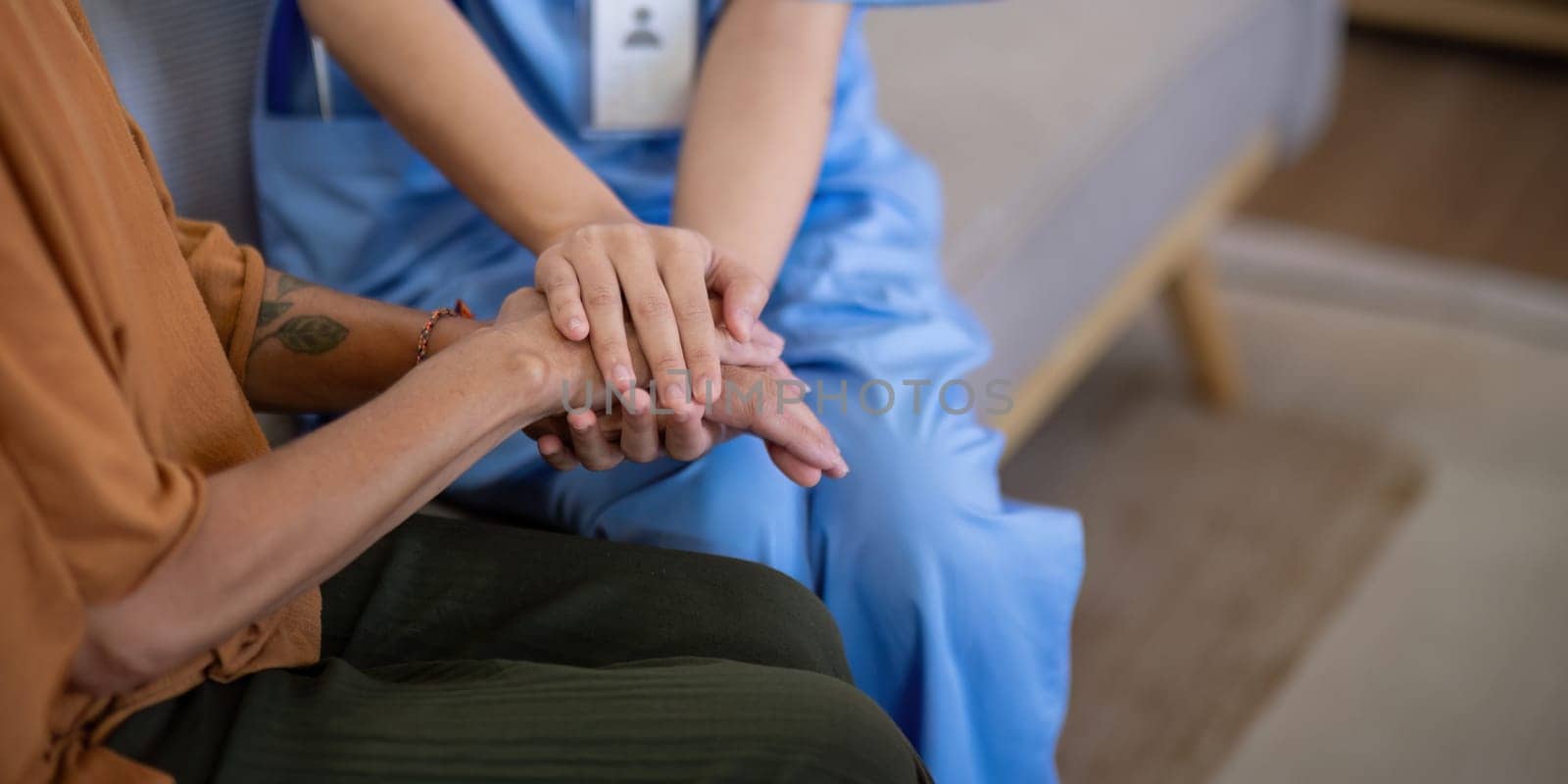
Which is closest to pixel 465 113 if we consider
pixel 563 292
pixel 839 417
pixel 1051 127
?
pixel 563 292

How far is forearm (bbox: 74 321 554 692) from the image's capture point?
0.62 meters

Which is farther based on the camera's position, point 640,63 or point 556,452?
point 640,63

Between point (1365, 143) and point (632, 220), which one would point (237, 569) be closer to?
point (632, 220)

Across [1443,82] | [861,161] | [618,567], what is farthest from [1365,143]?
[618,567]

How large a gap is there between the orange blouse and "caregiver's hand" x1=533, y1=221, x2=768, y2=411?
0.69ft

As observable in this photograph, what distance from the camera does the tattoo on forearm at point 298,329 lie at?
2.87 ft

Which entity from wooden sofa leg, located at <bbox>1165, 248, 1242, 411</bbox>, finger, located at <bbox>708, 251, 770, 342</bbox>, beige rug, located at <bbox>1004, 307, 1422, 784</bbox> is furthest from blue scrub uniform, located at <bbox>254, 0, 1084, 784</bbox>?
wooden sofa leg, located at <bbox>1165, 248, 1242, 411</bbox>

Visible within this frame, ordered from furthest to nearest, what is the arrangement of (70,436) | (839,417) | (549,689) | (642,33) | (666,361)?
(642,33) < (839,417) < (666,361) < (549,689) < (70,436)

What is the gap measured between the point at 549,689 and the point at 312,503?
14 centimetres

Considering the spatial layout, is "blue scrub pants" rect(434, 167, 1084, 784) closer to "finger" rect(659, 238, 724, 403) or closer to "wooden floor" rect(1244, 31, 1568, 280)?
"finger" rect(659, 238, 724, 403)

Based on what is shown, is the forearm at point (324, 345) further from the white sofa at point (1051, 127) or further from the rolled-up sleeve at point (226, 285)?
the white sofa at point (1051, 127)

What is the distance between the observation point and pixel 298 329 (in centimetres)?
88

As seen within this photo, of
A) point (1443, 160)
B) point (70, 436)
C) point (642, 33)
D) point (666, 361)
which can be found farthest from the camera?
point (1443, 160)

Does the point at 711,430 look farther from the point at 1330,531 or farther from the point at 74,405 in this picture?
the point at 1330,531
